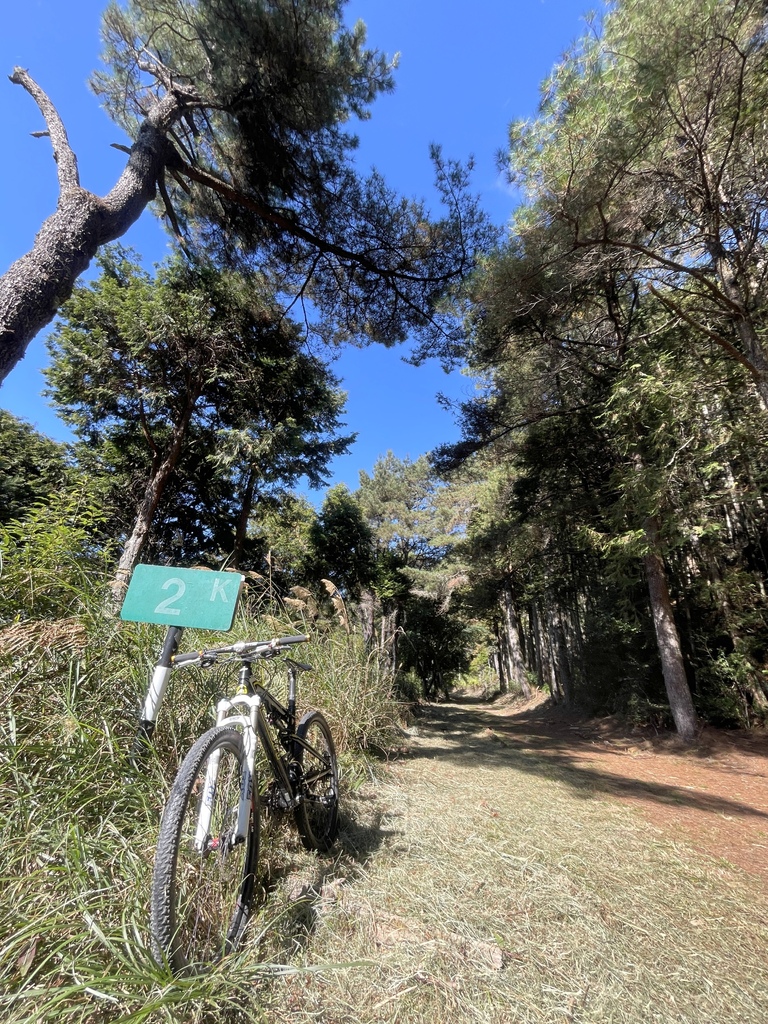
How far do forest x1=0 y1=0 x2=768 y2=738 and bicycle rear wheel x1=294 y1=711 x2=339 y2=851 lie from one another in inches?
44.6

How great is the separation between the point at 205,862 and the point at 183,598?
777 millimetres

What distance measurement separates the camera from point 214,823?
4.05ft

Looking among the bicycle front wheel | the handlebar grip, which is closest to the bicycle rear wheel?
the bicycle front wheel

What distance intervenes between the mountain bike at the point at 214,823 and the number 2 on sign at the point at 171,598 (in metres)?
0.12

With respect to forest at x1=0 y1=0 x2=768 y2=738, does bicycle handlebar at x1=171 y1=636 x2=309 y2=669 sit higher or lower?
lower

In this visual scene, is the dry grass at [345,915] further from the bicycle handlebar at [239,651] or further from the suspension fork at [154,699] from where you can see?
the bicycle handlebar at [239,651]

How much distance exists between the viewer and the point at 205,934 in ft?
3.57

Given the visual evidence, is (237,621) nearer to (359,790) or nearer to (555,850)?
(359,790)

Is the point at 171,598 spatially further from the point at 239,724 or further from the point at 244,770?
the point at 244,770

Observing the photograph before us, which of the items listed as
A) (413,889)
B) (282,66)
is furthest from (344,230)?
(413,889)

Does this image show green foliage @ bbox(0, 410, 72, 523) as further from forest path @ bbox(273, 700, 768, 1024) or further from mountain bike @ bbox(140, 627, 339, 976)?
forest path @ bbox(273, 700, 768, 1024)

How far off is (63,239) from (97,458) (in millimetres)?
6578

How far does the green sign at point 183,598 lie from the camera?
131 centimetres

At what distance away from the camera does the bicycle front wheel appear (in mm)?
927
